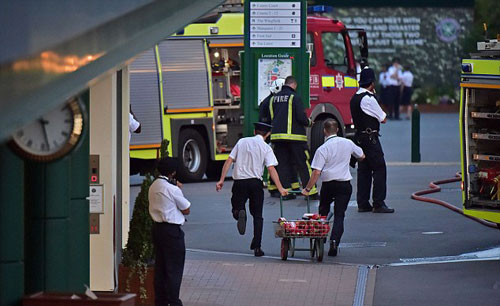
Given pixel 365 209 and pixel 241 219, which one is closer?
pixel 241 219

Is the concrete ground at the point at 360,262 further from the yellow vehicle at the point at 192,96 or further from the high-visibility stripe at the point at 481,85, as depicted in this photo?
the high-visibility stripe at the point at 481,85

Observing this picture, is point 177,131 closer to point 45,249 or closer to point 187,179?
point 187,179

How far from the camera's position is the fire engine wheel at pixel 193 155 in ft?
76.0

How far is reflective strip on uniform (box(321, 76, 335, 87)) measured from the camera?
24156mm

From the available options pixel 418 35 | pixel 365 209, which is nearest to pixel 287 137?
pixel 365 209

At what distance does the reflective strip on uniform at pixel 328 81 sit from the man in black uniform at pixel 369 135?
17.2 ft

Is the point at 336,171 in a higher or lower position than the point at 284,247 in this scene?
higher

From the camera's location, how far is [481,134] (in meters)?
15.3

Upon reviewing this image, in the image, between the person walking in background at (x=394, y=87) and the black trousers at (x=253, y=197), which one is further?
the person walking in background at (x=394, y=87)

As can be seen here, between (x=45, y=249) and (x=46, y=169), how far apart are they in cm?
56

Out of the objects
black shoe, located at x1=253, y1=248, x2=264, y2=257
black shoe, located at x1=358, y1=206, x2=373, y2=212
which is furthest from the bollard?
black shoe, located at x1=253, y1=248, x2=264, y2=257

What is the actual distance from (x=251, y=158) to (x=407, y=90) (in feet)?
96.4

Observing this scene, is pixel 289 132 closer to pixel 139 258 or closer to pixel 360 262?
pixel 360 262

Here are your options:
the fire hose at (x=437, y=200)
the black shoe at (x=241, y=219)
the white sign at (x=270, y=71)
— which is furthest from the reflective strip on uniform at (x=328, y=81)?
the black shoe at (x=241, y=219)
